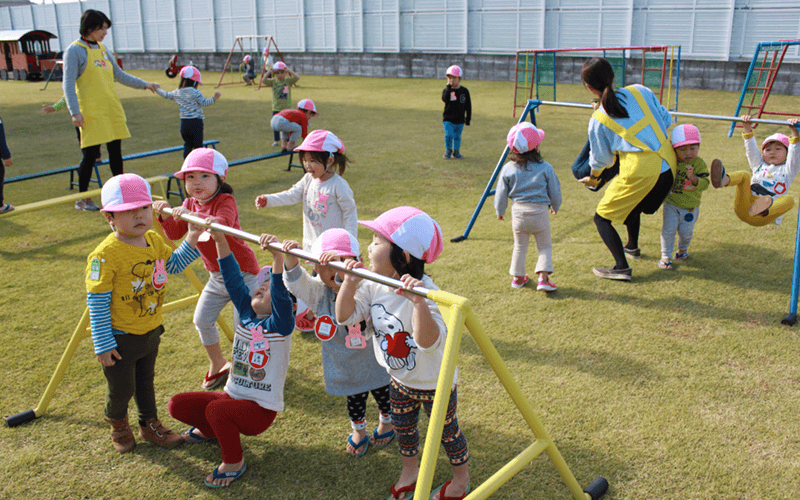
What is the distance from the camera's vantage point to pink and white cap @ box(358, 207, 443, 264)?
7.70ft

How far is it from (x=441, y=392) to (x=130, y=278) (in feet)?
5.76

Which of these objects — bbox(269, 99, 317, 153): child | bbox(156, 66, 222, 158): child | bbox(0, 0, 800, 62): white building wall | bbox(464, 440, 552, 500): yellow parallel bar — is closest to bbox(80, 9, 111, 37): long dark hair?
bbox(156, 66, 222, 158): child

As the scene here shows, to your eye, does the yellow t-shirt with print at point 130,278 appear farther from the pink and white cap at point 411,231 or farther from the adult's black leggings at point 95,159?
the adult's black leggings at point 95,159

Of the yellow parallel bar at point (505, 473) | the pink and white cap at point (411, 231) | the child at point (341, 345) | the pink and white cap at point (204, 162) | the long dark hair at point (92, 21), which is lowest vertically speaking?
the yellow parallel bar at point (505, 473)

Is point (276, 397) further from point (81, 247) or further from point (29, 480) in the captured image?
point (81, 247)

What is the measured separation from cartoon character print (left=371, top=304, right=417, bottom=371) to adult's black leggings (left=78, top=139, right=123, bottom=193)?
18.9 feet

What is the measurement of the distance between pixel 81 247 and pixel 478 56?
68.6ft

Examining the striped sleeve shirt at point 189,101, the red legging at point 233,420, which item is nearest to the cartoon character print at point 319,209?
the red legging at point 233,420

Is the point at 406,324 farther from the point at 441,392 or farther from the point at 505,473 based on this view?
the point at 505,473

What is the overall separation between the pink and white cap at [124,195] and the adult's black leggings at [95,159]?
469cm

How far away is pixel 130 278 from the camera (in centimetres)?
289

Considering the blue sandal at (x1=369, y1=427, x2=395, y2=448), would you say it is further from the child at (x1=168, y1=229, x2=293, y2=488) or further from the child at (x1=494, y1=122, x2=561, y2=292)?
the child at (x1=494, y1=122, x2=561, y2=292)

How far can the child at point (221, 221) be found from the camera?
339 cm

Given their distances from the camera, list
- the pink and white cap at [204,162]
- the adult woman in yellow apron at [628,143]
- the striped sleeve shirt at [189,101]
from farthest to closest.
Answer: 1. the striped sleeve shirt at [189,101]
2. the adult woman in yellow apron at [628,143]
3. the pink and white cap at [204,162]
